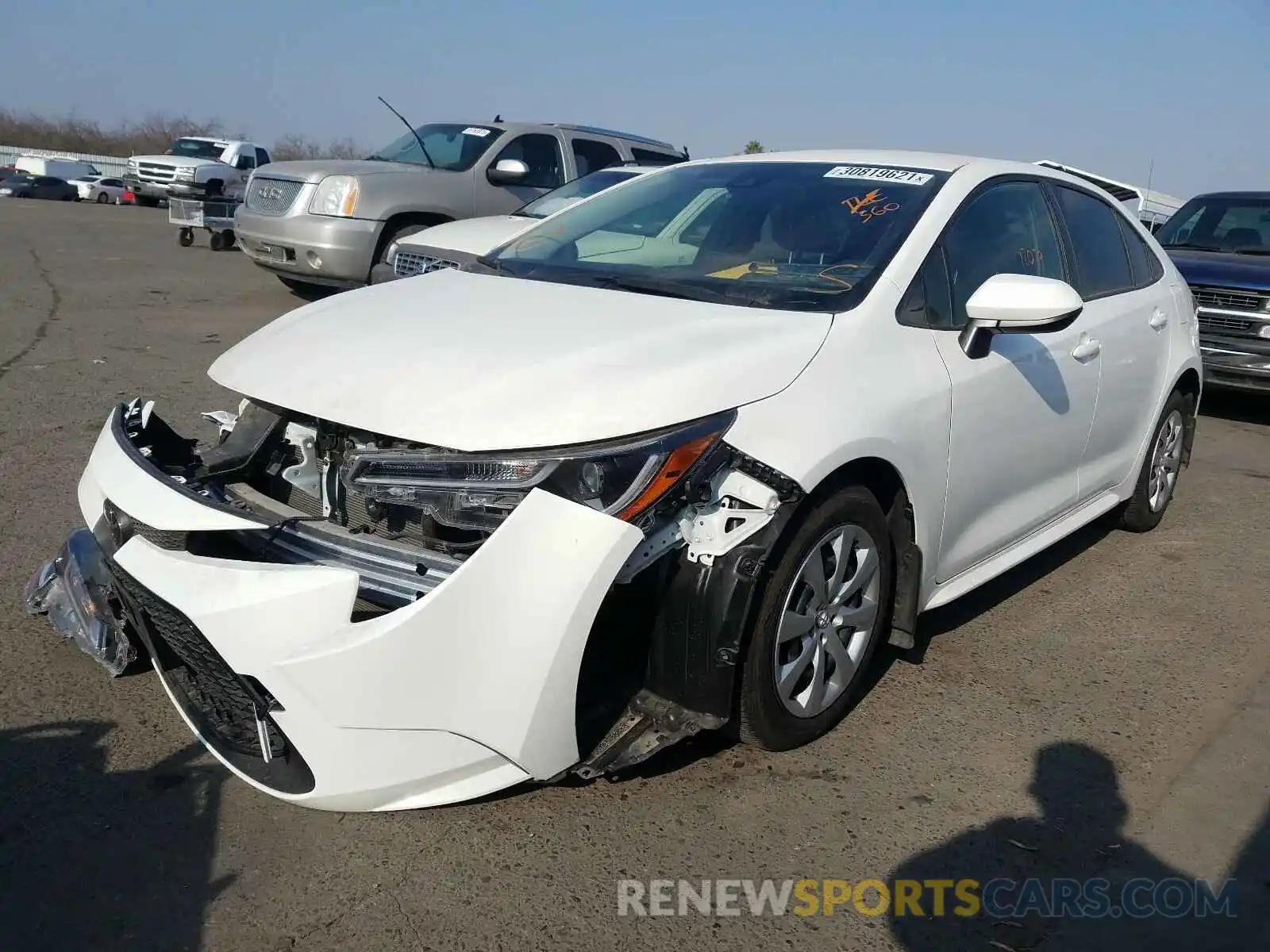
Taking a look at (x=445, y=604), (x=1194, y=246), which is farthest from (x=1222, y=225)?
(x=445, y=604)

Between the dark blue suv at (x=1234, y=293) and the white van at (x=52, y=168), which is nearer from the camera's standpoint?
the dark blue suv at (x=1234, y=293)

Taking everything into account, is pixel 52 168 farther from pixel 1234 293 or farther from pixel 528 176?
pixel 1234 293

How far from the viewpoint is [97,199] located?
40.7 meters

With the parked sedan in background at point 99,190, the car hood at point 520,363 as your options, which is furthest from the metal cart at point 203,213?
the parked sedan in background at point 99,190

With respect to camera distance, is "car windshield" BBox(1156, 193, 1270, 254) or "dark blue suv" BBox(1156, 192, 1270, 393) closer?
"dark blue suv" BBox(1156, 192, 1270, 393)

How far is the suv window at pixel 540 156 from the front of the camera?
10438mm

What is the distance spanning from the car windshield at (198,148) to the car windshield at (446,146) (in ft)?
54.8

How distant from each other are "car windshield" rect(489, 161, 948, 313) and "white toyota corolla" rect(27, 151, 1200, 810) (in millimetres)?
17

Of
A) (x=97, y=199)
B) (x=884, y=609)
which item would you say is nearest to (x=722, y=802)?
(x=884, y=609)

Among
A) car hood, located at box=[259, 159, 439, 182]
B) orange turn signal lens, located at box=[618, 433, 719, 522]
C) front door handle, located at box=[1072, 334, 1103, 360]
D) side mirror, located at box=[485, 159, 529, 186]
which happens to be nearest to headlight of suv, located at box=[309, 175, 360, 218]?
car hood, located at box=[259, 159, 439, 182]

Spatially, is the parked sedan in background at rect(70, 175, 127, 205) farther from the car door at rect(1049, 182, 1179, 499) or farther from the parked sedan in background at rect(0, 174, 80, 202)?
the car door at rect(1049, 182, 1179, 499)

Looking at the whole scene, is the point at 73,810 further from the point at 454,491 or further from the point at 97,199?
the point at 97,199

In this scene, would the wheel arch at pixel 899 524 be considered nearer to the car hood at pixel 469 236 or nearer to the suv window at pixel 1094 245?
the suv window at pixel 1094 245

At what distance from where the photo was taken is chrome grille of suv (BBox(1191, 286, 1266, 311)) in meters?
8.16
